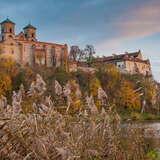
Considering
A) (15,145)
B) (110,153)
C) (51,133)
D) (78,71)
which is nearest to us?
(15,145)

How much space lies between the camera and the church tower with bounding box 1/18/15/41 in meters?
103

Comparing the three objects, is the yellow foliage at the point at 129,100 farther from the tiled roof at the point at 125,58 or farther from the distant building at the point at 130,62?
the tiled roof at the point at 125,58

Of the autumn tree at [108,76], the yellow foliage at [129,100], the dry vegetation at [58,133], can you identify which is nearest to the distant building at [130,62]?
the autumn tree at [108,76]

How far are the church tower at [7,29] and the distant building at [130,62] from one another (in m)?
25.1

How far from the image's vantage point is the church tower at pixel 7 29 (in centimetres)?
10312

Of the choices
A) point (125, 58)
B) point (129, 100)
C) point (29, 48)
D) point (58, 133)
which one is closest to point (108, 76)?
point (29, 48)

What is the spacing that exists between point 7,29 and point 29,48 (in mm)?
7185

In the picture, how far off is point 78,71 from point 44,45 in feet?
53.0

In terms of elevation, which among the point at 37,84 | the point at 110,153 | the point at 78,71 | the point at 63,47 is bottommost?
the point at 110,153

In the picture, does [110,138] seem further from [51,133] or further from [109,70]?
[109,70]

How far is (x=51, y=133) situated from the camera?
4945 mm

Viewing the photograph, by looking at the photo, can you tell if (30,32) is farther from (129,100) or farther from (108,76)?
(129,100)

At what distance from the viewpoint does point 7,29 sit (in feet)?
345

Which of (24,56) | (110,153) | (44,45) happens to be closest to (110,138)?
(110,153)
